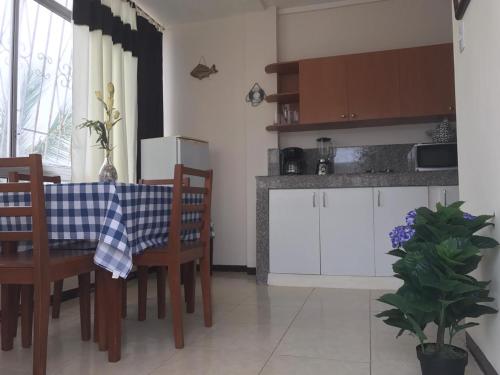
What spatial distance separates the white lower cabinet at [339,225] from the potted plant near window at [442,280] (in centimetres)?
180

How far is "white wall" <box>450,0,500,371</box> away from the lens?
145cm

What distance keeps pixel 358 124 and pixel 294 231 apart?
1.25 metres

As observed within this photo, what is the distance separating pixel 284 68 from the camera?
13.6 ft

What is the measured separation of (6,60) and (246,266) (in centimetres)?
281

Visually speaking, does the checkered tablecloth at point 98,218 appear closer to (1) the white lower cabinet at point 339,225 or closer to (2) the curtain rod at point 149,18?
(1) the white lower cabinet at point 339,225

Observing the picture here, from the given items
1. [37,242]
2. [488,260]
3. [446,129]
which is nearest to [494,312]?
[488,260]

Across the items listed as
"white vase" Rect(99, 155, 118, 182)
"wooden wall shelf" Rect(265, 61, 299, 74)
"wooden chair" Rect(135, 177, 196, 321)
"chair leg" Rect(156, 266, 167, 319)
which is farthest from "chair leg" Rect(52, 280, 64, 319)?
"wooden wall shelf" Rect(265, 61, 299, 74)

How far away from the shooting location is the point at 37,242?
1.56 m

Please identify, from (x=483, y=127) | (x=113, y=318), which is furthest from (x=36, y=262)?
(x=483, y=127)

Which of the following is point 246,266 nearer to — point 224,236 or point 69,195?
point 224,236

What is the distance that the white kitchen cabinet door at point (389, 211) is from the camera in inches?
131

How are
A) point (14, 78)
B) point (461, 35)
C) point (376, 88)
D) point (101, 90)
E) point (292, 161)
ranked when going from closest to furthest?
point (461, 35) → point (14, 78) → point (101, 90) → point (376, 88) → point (292, 161)

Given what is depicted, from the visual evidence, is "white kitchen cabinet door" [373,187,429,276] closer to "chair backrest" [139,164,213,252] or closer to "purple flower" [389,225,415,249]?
"chair backrest" [139,164,213,252]

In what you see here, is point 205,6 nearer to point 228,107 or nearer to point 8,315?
point 228,107
